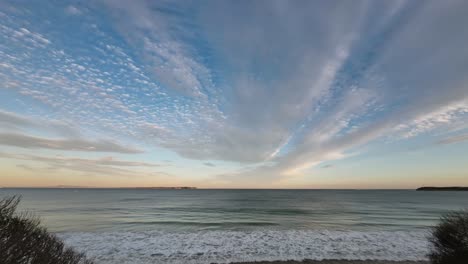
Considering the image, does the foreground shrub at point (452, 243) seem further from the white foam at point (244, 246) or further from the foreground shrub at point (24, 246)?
the foreground shrub at point (24, 246)

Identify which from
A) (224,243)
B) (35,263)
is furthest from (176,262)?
(35,263)

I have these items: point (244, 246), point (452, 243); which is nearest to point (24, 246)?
point (244, 246)

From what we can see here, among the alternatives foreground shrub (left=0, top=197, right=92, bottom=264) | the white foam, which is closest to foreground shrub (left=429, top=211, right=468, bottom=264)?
the white foam

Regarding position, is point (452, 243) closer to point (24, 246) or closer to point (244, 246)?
point (244, 246)

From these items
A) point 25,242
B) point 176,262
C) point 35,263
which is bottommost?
point 176,262

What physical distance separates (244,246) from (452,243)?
1225 cm

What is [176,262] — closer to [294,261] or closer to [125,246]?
[125,246]

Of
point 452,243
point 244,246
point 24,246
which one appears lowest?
point 244,246

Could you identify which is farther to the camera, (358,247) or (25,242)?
(358,247)

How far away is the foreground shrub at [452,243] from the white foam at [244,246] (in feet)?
18.2

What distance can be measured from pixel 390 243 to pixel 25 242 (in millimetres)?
22858

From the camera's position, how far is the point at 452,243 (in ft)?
31.2

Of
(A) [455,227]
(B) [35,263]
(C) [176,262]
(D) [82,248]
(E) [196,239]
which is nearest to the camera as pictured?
(B) [35,263]

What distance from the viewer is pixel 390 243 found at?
721 inches
